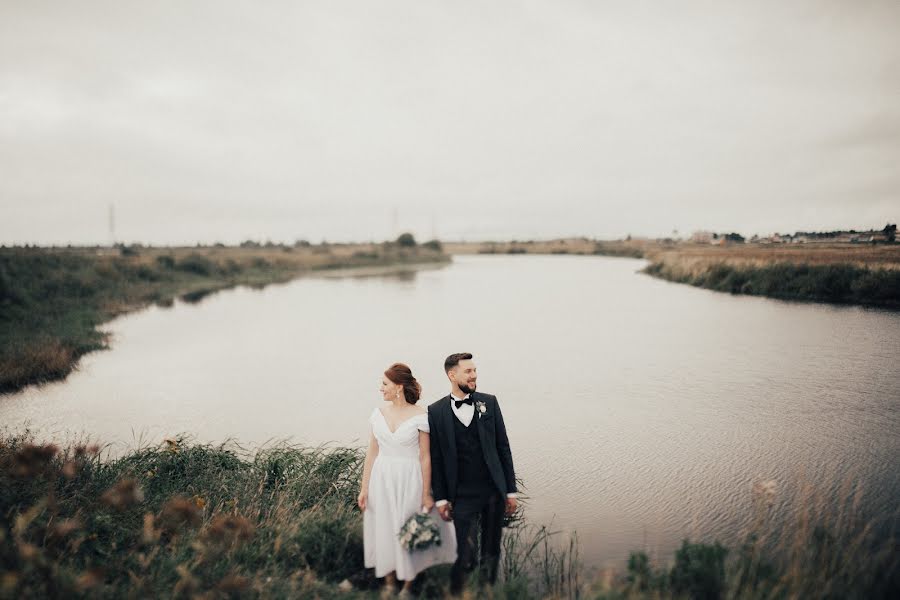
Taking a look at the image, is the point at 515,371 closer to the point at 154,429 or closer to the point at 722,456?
the point at 722,456

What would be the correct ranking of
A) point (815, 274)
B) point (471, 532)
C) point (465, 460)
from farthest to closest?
1. point (815, 274)
2. point (471, 532)
3. point (465, 460)

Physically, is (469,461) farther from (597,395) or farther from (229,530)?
(597,395)

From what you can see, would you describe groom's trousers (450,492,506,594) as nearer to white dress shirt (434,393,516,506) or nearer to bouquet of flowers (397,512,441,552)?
bouquet of flowers (397,512,441,552)

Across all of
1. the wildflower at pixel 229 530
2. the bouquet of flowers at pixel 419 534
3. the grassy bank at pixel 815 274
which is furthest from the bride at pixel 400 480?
the grassy bank at pixel 815 274

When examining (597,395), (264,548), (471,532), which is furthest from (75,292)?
(471,532)

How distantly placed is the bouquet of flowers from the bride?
0.52ft

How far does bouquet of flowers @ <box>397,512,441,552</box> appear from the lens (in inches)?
159

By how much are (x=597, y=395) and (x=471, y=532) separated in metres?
8.73

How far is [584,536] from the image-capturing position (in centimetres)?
620

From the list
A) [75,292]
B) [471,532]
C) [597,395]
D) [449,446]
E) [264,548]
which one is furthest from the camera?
[75,292]

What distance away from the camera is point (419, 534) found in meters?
4.05

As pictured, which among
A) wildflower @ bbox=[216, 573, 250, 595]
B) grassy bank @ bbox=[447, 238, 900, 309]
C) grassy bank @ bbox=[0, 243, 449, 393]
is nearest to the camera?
wildflower @ bbox=[216, 573, 250, 595]

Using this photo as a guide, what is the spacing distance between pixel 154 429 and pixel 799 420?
1216cm

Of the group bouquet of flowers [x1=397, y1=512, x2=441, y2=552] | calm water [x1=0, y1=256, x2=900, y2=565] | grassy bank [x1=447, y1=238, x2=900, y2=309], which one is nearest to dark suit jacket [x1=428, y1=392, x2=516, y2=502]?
bouquet of flowers [x1=397, y1=512, x2=441, y2=552]
